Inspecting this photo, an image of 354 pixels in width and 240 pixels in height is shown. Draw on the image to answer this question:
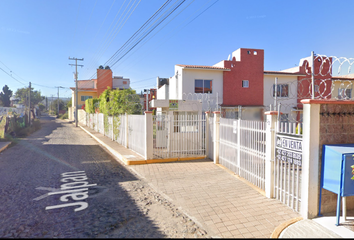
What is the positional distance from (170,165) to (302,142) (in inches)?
210

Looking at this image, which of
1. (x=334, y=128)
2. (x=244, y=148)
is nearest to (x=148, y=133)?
(x=244, y=148)

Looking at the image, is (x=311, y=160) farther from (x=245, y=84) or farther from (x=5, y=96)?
(x=5, y=96)

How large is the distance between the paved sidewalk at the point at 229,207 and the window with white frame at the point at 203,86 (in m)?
11.7

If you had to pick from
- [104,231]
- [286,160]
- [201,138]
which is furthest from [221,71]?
[104,231]

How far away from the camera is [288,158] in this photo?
188 inches

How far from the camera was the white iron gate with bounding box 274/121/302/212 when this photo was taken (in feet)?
14.8

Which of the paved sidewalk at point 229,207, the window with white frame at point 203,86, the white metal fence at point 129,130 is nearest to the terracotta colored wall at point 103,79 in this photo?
the white metal fence at point 129,130

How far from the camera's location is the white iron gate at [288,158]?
4504 millimetres

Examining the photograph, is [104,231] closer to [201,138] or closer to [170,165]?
[170,165]

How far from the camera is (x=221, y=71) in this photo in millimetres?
19797

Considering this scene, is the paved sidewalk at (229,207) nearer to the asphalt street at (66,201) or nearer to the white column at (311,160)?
the white column at (311,160)

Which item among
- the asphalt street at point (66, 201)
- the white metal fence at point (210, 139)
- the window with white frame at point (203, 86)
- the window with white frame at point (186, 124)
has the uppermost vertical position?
the window with white frame at point (203, 86)

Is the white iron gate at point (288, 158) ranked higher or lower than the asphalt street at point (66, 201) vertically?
higher

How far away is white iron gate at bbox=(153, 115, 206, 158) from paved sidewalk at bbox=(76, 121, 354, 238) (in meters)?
1.92
